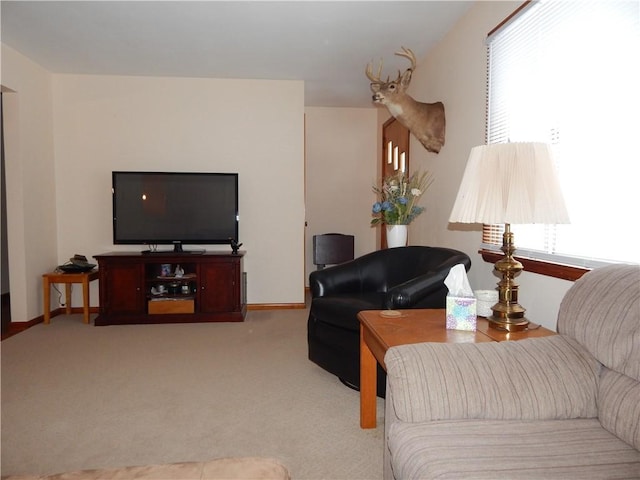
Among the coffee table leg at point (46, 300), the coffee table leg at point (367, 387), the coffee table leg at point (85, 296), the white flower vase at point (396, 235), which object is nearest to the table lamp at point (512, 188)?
the coffee table leg at point (367, 387)

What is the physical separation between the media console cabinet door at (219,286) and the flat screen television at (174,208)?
14.7 inches

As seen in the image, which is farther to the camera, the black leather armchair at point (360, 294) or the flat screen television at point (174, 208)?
the flat screen television at point (174, 208)

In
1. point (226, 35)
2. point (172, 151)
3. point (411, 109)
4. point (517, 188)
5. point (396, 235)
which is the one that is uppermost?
point (226, 35)

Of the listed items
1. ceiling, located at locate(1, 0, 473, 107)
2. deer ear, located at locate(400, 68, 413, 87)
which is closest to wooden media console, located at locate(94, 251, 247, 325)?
ceiling, located at locate(1, 0, 473, 107)

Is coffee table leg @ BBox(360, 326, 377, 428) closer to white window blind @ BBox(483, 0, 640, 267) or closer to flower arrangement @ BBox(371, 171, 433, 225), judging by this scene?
white window blind @ BBox(483, 0, 640, 267)

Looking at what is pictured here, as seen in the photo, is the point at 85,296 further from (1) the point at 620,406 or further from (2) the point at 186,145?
(1) the point at 620,406

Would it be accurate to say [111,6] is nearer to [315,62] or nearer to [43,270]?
[315,62]

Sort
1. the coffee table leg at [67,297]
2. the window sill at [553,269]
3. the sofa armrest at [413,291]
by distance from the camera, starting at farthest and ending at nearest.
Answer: the coffee table leg at [67,297], the sofa armrest at [413,291], the window sill at [553,269]

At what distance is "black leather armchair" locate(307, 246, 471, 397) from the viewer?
2.26 m

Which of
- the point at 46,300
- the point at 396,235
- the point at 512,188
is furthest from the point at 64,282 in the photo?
the point at 512,188

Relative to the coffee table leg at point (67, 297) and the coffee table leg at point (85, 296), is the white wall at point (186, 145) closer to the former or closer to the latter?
the coffee table leg at point (67, 297)

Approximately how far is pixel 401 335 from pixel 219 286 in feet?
9.37

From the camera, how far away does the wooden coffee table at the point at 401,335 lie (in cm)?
155

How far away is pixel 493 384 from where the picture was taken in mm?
1170
